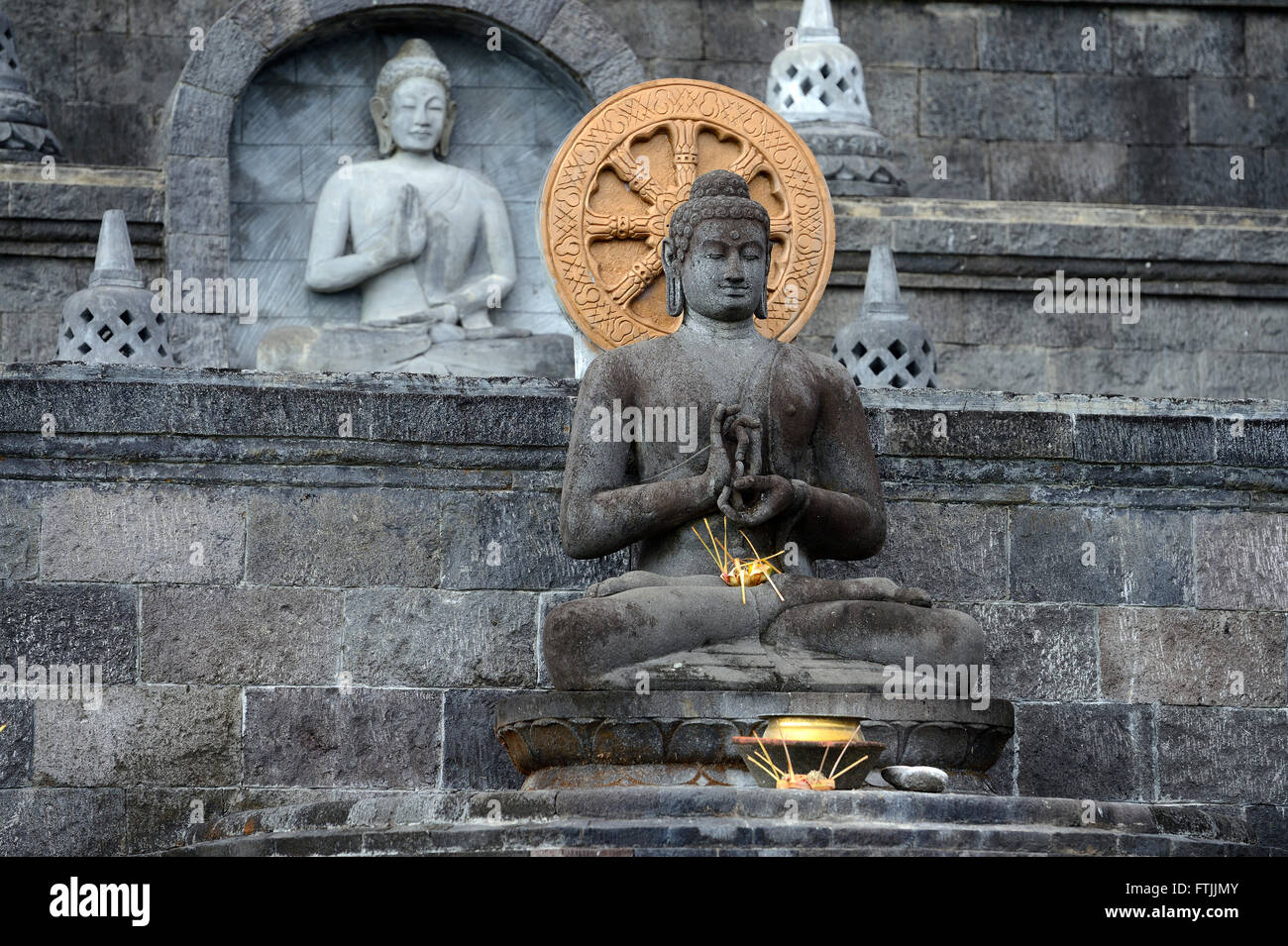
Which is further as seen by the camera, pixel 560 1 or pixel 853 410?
pixel 560 1

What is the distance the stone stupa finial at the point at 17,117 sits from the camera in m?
15.3

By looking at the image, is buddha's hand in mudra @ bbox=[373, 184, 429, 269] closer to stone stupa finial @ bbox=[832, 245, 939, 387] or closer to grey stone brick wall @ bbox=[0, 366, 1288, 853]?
stone stupa finial @ bbox=[832, 245, 939, 387]

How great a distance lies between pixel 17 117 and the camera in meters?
15.4

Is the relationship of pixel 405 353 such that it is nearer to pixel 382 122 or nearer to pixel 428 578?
pixel 382 122

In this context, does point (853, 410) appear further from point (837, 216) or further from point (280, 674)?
point (837, 216)

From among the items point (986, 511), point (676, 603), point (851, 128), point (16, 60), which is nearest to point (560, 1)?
point (851, 128)

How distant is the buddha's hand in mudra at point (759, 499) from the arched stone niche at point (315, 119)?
5288mm

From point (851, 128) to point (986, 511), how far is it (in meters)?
4.26

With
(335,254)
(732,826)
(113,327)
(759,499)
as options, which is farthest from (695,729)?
(335,254)

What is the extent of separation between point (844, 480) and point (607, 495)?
3.15 feet

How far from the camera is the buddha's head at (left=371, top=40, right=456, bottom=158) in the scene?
1559cm
